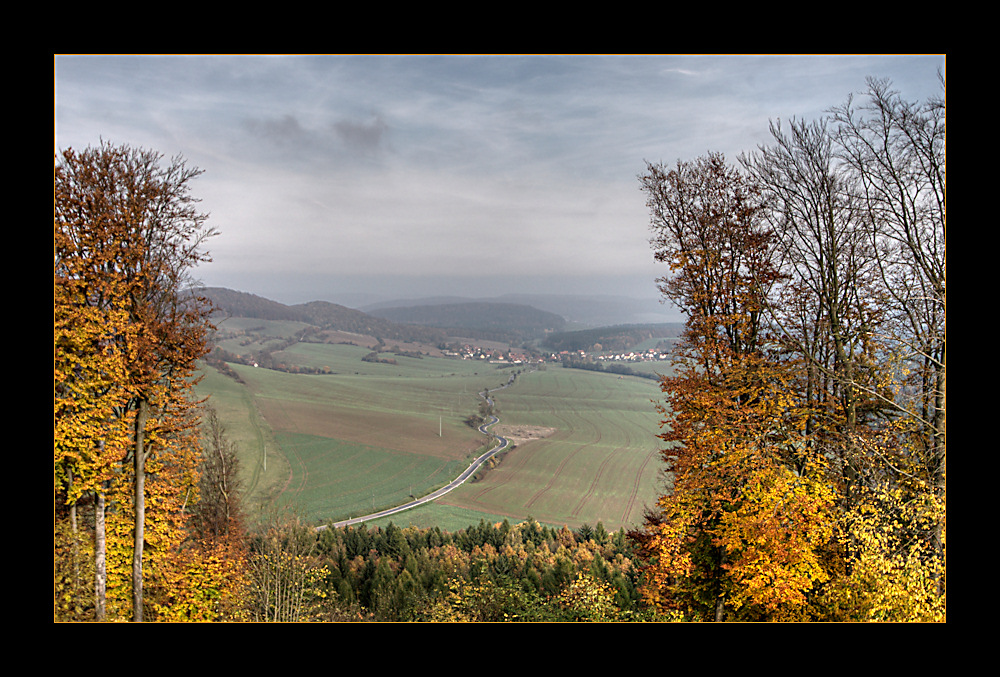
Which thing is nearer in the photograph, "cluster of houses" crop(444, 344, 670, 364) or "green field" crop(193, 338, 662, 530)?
"green field" crop(193, 338, 662, 530)

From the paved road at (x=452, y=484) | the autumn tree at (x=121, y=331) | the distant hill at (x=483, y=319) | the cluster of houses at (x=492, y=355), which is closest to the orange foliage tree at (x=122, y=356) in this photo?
the autumn tree at (x=121, y=331)

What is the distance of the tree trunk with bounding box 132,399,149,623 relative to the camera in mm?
5504

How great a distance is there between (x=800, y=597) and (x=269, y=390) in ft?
70.6

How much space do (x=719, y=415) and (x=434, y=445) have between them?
1466 centimetres

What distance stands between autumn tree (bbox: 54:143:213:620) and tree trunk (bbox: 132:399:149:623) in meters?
0.01

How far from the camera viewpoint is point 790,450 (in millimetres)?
5504

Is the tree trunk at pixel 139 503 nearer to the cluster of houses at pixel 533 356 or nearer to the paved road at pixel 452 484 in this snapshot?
the paved road at pixel 452 484

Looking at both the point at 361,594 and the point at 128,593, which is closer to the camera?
the point at 128,593

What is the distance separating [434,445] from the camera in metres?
18.8

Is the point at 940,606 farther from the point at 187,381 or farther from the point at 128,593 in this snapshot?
the point at 128,593

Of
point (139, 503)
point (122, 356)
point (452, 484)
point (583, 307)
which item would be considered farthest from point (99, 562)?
point (583, 307)

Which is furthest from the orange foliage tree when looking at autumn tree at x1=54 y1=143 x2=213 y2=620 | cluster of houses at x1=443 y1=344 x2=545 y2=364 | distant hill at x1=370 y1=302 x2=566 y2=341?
distant hill at x1=370 y1=302 x2=566 y2=341

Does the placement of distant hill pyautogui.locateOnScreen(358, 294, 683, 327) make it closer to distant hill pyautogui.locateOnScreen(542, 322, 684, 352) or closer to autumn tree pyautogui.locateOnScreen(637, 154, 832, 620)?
distant hill pyautogui.locateOnScreen(542, 322, 684, 352)

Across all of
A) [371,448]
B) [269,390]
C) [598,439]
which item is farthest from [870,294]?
[269,390]
